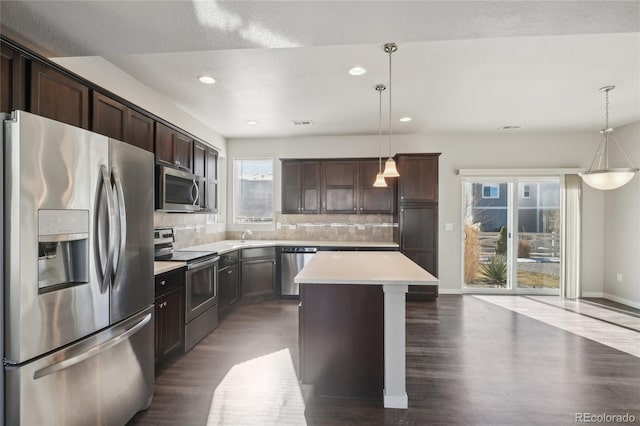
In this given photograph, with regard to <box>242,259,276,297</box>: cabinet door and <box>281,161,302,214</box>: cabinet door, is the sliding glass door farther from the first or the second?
<box>242,259,276,297</box>: cabinet door

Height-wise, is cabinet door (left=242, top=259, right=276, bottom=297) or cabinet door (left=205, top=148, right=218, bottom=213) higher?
cabinet door (left=205, top=148, right=218, bottom=213)

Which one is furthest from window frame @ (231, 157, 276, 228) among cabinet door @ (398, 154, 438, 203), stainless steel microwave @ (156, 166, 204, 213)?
cabinet door @ (398, 154, 438, 203)

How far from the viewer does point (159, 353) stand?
8.64 feet

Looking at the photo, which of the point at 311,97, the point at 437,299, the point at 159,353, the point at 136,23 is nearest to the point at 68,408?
the point at 159,353

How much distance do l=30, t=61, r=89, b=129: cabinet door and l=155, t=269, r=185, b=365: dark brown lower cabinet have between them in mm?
1291

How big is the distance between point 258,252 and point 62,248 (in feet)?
10.9

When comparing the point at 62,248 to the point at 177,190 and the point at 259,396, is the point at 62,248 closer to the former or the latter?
the point at 259,396

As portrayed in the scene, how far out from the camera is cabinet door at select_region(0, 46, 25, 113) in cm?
169

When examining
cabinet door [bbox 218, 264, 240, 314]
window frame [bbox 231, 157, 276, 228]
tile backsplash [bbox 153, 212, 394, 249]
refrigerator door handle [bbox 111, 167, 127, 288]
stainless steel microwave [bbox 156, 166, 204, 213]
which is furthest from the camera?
window frame [bbox 231, 157, 276, 228]

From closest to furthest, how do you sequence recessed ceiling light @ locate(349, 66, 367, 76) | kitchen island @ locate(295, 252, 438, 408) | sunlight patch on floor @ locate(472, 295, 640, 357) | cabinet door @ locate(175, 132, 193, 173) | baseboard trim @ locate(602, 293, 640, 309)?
kitchen island @ locate(295, 252, 438, 408) → recessed ceiling light @ locate(349, 66, 367, 76) → sunlight patch on floor @ locate(472, 295, 640, 357) → cabinet door @ locate(175, 132, 193, 173) → baseboard trim @ locate(602, 293, 640, 309)

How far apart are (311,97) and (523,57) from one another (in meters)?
2.07

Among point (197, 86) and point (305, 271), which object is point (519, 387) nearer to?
point (305, 271)

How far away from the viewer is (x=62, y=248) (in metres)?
1.63

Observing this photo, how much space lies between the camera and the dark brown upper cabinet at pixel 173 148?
10.2 ft
